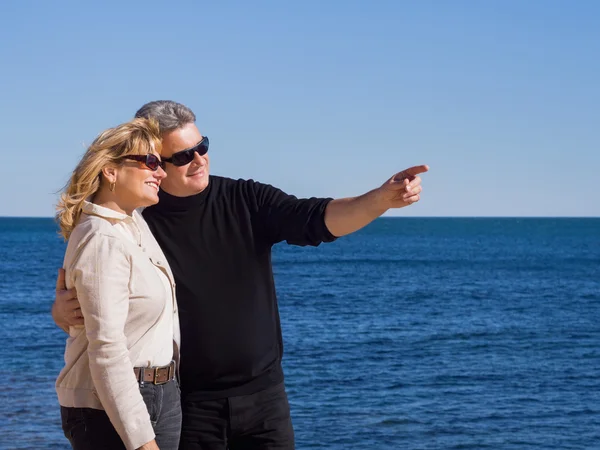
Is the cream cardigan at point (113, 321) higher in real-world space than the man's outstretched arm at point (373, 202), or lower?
lower

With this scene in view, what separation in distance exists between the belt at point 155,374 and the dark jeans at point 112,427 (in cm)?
2

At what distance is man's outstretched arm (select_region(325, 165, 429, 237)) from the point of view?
3320 mm

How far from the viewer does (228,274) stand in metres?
3.64

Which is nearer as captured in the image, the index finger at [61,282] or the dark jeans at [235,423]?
the index finger at [61,282]

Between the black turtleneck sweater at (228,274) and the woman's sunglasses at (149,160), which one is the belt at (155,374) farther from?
the woman's sunglasses at (149,160)

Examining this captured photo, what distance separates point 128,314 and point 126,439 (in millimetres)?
411

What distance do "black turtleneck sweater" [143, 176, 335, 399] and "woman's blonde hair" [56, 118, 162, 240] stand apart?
712 mm

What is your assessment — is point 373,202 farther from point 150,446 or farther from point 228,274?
point 150,446

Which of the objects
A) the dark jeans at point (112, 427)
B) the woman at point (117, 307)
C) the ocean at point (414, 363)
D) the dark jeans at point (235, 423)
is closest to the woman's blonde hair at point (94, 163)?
the woman at point (117, 307)

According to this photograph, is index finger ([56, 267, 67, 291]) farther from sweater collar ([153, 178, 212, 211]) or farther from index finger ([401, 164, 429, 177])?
index finger ([401, 164, 429, 177])

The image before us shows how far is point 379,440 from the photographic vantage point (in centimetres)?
1841

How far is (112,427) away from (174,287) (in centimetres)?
60

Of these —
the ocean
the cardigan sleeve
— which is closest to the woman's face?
the cardigan sleeve

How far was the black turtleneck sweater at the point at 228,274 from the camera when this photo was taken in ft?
11.7
